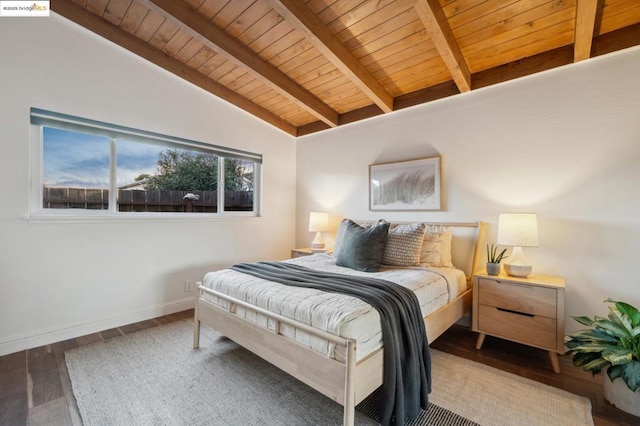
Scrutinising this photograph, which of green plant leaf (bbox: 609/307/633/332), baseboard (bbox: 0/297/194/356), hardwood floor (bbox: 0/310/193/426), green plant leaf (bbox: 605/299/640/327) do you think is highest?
green plant leaf (bbox: 605/299/640/327)

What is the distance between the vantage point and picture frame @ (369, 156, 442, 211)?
327cm

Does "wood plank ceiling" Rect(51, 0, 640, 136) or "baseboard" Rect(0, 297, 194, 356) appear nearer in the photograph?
"wood plank ceiling" Rect(51, 0, 640, 136)

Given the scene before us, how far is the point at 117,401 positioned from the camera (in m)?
1.83

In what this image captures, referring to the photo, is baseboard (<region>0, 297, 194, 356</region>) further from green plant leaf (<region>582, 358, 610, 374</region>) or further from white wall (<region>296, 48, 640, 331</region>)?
green plant leaf (<region>582, 358, 610, 374</region>)

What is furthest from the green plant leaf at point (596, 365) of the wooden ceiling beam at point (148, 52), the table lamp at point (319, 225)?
the wooden ceiling beam at point (148, 52)

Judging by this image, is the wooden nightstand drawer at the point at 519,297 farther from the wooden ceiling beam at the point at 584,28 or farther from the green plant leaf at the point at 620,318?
the wooden ceiling beam at the point at 584,28

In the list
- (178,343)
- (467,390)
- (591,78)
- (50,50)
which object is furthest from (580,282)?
(50,50)

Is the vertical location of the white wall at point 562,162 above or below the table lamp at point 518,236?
above

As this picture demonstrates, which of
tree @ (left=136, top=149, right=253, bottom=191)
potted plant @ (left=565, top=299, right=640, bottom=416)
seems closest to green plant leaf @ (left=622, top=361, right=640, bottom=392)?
potted plant @ (left=565, top=299, right=640, bottom=416)

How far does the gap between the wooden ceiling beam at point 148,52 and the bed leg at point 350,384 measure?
3.49m

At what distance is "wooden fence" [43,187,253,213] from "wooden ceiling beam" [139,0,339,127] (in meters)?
1.60

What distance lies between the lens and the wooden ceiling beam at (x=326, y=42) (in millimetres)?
2281

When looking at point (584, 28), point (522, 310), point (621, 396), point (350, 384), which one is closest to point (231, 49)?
point (584, 28)

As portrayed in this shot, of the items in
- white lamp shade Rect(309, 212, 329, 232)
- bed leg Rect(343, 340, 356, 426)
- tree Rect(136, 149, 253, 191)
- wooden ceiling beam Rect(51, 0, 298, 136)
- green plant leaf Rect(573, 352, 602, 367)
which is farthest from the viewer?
white lamp shade Rect(309, 212, 329, 232)
